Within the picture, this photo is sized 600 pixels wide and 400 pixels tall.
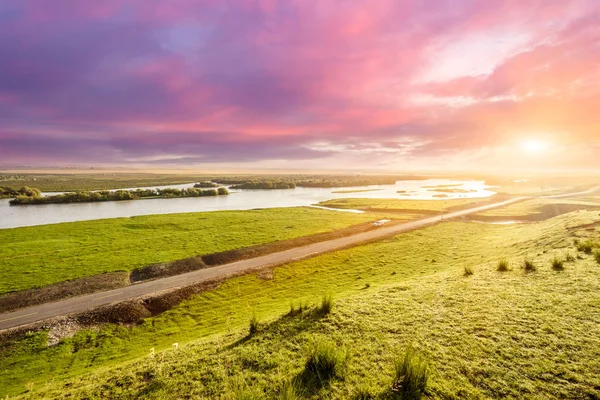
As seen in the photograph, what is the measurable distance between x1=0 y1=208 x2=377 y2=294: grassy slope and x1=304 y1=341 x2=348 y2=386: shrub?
34887 millimetres

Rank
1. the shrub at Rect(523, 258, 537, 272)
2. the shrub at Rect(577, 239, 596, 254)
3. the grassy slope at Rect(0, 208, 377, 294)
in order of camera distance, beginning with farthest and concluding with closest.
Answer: the grassy slope at Rect(0, 208, 377, 294)
the shrub at Rect(577, 239, 596, 254)
the shrub at Rect(523, 258, 537, 272)

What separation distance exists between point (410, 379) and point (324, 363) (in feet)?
8.78

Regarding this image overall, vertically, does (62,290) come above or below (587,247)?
below

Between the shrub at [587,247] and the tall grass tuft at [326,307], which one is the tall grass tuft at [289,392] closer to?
the tall grass tuft at [326,307]

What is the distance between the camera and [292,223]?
213 ft

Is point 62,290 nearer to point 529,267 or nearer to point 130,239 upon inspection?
point 130,239

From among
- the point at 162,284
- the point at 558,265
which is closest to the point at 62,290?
the point at 162,284

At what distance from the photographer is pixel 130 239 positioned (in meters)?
49.9

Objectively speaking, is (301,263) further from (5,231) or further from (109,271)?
(5,231)

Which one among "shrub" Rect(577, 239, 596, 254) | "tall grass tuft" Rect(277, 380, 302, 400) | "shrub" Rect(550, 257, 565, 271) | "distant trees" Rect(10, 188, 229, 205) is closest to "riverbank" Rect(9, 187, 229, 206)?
"distant trees" Rect(10, 188, 229, 205)

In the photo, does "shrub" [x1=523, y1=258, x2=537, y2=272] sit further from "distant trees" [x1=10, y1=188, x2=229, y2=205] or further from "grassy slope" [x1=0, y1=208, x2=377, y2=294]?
"distant trees" [x1=10, y1=188, x2=229, y2=205]

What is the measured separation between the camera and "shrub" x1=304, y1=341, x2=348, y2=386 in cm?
845

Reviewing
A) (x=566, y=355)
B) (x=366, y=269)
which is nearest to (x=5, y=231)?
(x=366, y=269)

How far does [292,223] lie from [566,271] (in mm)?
52470
